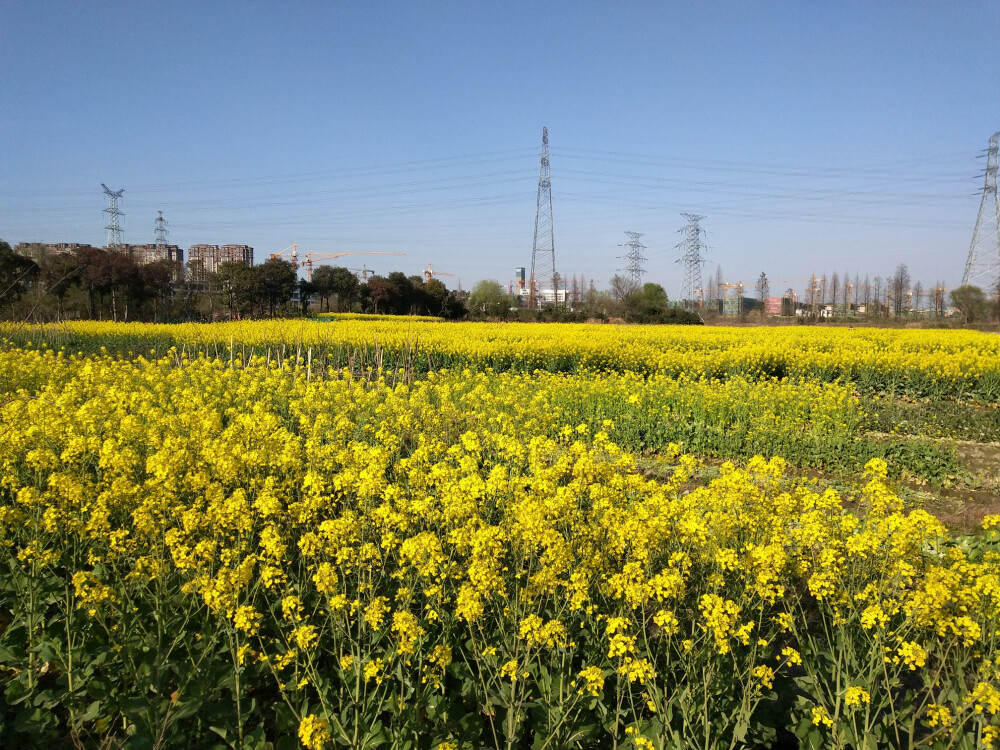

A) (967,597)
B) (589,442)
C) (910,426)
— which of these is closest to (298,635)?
(967,597)

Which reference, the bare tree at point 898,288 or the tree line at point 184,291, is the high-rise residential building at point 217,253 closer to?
the tree line at point 184,291

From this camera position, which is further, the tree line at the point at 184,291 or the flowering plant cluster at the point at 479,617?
the tree line at the point at 184,291

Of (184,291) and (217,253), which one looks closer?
(184,291)

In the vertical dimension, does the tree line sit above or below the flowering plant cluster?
above

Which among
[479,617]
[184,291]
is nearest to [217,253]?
[184,291]

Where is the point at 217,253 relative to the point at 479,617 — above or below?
above

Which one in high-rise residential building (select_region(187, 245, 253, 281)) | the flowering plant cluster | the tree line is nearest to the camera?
the flowering plant cluster

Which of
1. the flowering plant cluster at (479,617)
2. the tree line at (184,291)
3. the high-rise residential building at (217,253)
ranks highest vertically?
the high-rise residential building at (217,253)

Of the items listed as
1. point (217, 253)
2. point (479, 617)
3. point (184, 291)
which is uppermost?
point (217, 253)

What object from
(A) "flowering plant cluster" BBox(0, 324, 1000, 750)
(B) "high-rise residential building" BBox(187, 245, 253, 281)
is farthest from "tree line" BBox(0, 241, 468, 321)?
(B) "high-rise residential building" BBox(187, 245, 253, 281)

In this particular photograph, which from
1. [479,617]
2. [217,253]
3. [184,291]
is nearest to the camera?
[479,617]

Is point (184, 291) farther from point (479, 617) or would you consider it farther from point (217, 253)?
point (217, 253)

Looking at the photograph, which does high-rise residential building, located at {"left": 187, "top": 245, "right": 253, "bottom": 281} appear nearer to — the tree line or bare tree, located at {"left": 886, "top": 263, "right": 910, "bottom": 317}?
the tree line

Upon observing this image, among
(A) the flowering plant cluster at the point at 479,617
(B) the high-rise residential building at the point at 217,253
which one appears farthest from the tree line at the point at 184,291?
(B) the high-rise residential building at the point at 217,253
